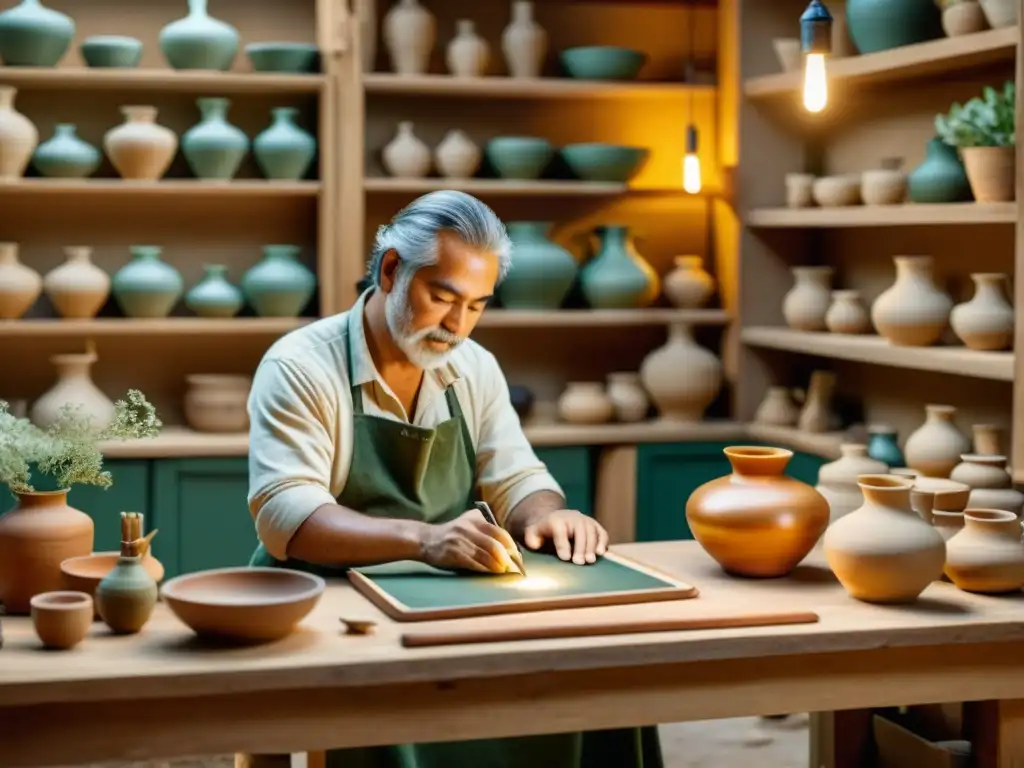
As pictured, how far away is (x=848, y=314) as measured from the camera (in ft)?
15.1

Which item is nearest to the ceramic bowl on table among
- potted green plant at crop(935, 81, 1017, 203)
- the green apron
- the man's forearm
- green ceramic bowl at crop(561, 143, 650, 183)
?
green ceramic bowl at crop(561, 143, 650, 183)

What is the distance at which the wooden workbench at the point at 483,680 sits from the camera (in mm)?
2010

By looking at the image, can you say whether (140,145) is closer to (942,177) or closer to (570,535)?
(942,177)

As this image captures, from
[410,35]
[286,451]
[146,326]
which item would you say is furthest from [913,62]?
[146,326]

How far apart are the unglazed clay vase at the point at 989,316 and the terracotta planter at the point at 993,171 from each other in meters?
0.21

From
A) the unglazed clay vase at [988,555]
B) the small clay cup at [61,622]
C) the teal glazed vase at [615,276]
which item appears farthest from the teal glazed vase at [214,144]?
the unglazed clay vase at [988,555]

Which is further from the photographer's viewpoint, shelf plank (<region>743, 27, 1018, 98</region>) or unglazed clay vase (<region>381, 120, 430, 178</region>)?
unglazed clay vase (<region>381, 120, 430, 178</region>)

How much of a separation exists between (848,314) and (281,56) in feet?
6.80

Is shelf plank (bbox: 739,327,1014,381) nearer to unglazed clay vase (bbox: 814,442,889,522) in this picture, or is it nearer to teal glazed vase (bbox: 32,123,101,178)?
unglazed clay vase (bbox: 814,442,889,522)

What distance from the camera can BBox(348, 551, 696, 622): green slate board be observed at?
7.52 ft

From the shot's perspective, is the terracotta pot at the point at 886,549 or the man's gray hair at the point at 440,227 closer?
the terracotta pot at the point at 886,549

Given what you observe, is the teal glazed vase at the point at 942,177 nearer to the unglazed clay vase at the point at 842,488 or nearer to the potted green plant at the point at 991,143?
the potted green plant at the point at 991,143

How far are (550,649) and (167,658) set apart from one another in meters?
0.54

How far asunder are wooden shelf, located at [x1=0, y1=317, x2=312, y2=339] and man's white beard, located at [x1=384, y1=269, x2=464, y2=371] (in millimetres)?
2156
